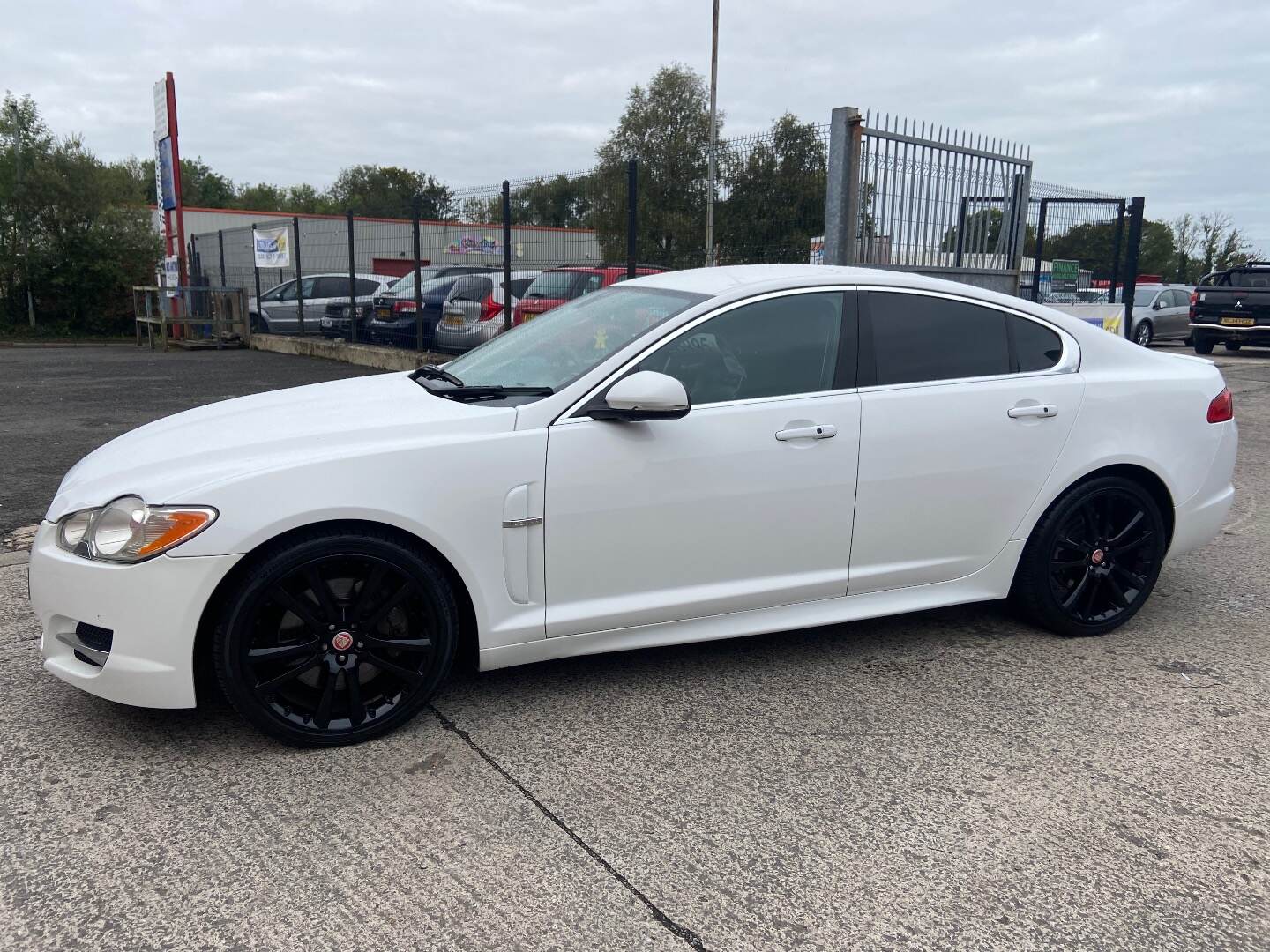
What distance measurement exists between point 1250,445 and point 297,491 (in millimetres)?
9174

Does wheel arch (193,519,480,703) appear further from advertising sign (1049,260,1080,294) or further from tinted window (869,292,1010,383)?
advertising sign (1049,260,1080,294)

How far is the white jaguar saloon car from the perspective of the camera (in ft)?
9.56

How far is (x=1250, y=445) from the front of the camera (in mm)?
9133

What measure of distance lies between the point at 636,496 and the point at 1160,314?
74.9 feet

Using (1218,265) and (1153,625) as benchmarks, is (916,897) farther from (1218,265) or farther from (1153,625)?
(1218,265)

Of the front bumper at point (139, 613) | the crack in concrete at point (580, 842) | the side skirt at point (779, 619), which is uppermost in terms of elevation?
the front bumper at point (139, 613)

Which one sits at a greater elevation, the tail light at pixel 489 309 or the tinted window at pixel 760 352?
the tinted window at pixel 760 352

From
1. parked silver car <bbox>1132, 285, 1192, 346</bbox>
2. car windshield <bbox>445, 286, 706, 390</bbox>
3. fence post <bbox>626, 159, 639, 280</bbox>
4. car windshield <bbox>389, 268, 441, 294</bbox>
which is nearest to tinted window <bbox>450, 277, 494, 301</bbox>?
car windshield <bbox>389, 268, 441, 294</bbox>

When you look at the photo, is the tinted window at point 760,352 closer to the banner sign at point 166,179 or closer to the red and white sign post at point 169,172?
the red and white sign post at point 169,172

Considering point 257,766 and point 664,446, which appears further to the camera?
point 664,446

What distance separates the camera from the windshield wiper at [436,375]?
3.84 m

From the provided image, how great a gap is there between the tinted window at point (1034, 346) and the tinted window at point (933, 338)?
60 millimetres

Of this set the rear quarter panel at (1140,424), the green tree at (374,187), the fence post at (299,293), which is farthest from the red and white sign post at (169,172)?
the green tree at (374,187)

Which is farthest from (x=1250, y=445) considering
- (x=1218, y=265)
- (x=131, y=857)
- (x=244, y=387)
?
(x=1218, y=265)
